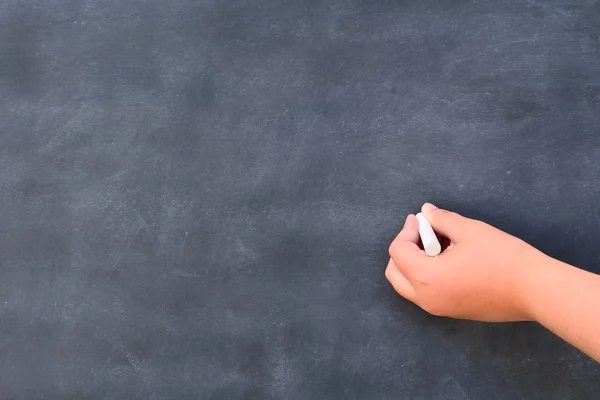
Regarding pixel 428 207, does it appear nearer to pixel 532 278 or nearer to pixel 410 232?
pixel 410 232

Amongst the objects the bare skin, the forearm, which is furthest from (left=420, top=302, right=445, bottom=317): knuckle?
the forearm

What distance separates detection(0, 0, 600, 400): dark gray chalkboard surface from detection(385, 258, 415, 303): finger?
0.02 meters

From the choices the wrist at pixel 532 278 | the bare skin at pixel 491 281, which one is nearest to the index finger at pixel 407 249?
the bare skin at pixel 491 281

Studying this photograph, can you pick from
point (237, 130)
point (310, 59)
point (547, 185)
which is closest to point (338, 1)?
point (310, 59)

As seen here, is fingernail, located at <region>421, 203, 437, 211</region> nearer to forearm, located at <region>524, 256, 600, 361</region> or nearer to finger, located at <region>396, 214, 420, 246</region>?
finger, located at <region>396, 214, 420, 246</region>

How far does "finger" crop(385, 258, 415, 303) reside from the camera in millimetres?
915

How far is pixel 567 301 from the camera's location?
81 centimetres

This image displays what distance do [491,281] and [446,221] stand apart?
10cm

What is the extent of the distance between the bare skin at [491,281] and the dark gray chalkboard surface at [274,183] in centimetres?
5

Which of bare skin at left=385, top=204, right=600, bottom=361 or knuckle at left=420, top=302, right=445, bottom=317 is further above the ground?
bare skin at left=385, top=204, right=600, bottom=361

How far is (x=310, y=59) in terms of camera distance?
3.27 ft

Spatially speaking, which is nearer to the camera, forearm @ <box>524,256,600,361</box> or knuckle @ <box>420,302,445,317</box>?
forearm @ <box>524,256,600,361</box>

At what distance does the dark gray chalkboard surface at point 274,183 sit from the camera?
94cm

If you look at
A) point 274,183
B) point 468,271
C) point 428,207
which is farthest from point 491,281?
point 274,183
